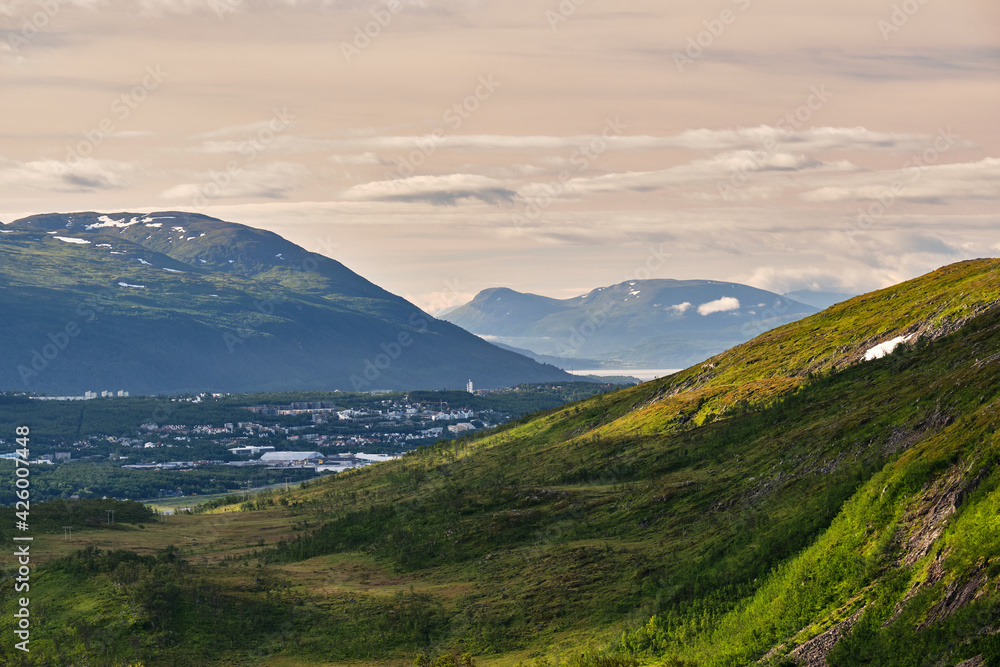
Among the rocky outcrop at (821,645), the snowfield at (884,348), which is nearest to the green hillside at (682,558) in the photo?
the rocky outcrop at (821,645)

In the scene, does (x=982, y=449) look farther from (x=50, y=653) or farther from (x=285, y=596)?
(x=50, y=653)

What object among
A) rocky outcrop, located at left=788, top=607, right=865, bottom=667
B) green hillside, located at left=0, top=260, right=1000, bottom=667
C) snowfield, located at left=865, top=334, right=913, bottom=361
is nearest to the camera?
rocky outcrop, located at left=788, top=607, right=865, bottom=667

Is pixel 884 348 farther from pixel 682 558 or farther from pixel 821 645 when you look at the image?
pixel 821 645

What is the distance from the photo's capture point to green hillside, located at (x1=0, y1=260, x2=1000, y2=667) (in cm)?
4956

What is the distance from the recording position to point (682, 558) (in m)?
69.9

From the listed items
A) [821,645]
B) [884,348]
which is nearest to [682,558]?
[821,645]

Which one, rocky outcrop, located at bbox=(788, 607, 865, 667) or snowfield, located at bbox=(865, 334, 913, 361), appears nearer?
rocky outcrop, located at bbox=(788, 607, 865, 667)

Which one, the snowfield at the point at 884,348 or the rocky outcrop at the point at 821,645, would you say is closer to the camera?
the rocky outcrop at the point at 821,645

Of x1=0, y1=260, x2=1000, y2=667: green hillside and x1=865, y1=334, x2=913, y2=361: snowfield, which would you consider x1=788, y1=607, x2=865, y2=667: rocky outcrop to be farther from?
x1=865, y1=334, x2=913, y2=361: snowfield

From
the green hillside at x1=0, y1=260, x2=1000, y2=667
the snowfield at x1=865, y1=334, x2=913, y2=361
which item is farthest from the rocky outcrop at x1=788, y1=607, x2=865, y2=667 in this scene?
the snowfield at x1=865, y1=334, x2=913, y2=361

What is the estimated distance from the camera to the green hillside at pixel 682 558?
49562 millimetres

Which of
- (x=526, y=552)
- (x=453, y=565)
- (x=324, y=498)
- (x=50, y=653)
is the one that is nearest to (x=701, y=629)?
(x=526, y=552)

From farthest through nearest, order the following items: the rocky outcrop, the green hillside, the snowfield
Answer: the snowfield < the green hillside < the rocky outcrop

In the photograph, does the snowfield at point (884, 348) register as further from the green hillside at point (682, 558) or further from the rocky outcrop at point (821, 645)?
the rocky outcrop at point (821, 645)
